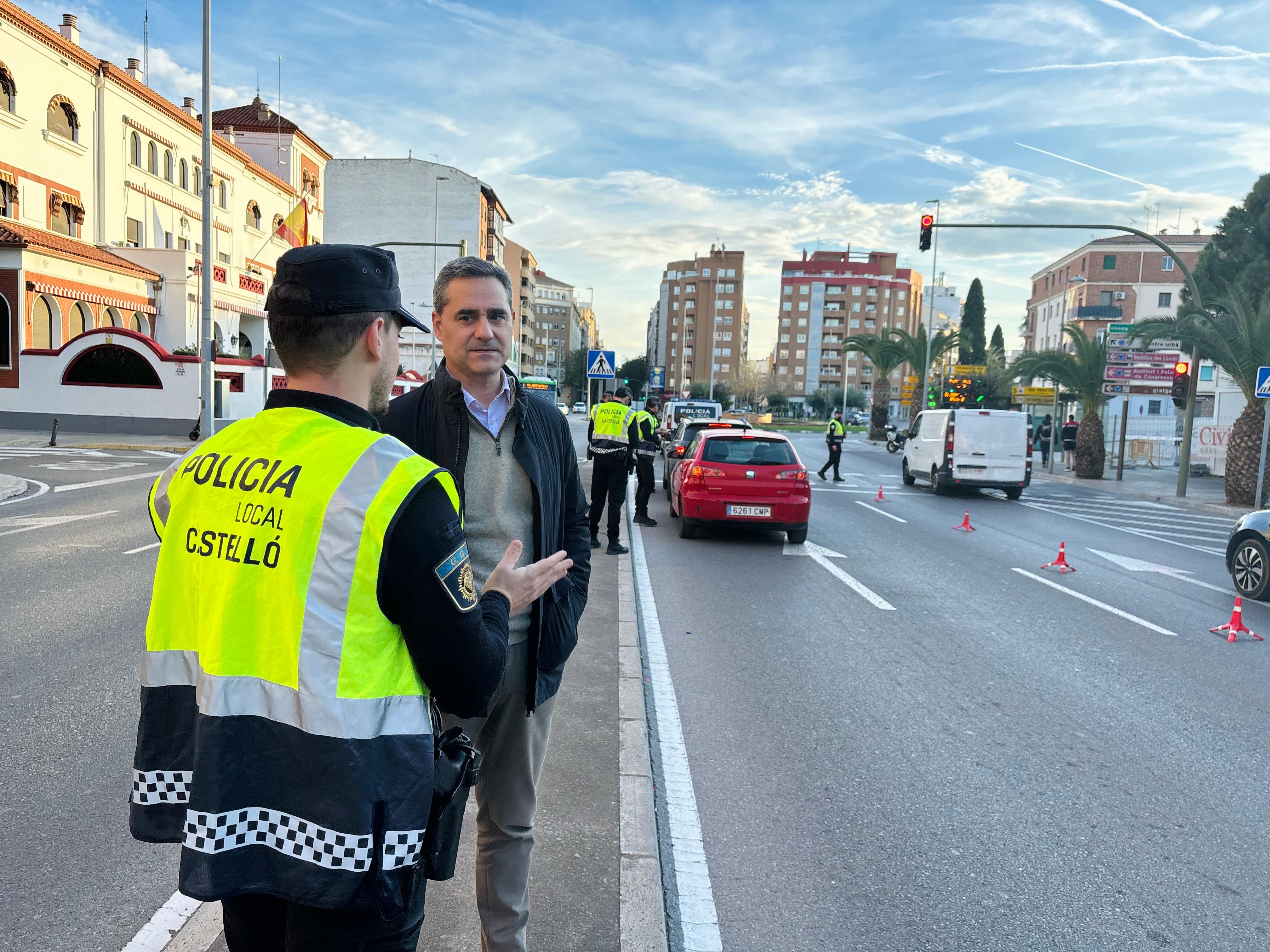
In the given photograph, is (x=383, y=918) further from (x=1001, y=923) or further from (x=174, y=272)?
(x=174, y=272)

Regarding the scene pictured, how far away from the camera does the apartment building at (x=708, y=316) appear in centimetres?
13062

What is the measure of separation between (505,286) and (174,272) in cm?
3717

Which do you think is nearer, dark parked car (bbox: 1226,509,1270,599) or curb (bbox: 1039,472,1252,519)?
dark parked car (bbox: 1226,509,1270,599)

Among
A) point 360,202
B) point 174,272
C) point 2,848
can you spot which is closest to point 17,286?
point 174,272

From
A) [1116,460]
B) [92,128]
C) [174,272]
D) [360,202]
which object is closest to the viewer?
[92,128]

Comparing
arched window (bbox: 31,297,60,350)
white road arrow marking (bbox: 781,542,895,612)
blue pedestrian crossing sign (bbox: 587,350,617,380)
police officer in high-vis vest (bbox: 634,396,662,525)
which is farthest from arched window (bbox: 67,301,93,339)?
white road arrow marking (bbox: 781,542,895,612)

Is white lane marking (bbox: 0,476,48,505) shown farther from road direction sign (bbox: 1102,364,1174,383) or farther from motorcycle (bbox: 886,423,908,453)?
motorcycle (bbox: 886,423,908,453)

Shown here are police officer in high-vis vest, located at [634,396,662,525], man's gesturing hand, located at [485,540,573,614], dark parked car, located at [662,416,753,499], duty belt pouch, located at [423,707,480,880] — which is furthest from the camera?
dark parked car, located at [662,416,753,499]

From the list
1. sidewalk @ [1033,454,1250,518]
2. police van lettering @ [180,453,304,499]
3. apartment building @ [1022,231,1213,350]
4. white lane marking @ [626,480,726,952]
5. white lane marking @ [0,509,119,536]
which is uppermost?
apartment building @ [1022,231,1213,350]

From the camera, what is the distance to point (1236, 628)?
801cm

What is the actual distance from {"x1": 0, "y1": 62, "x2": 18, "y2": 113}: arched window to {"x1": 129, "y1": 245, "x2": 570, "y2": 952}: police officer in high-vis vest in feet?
112

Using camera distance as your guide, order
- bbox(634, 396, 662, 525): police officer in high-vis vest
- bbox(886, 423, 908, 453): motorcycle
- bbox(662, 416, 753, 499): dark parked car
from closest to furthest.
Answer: bbox(634, 396, 662, 525): police officer in high-vis vest < bbox(662, 416, 753, 499): dark parked car < bbox(886, 423, 908, 453): motorcycle

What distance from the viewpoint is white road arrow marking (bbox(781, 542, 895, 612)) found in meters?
8.99

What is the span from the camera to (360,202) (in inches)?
2931
